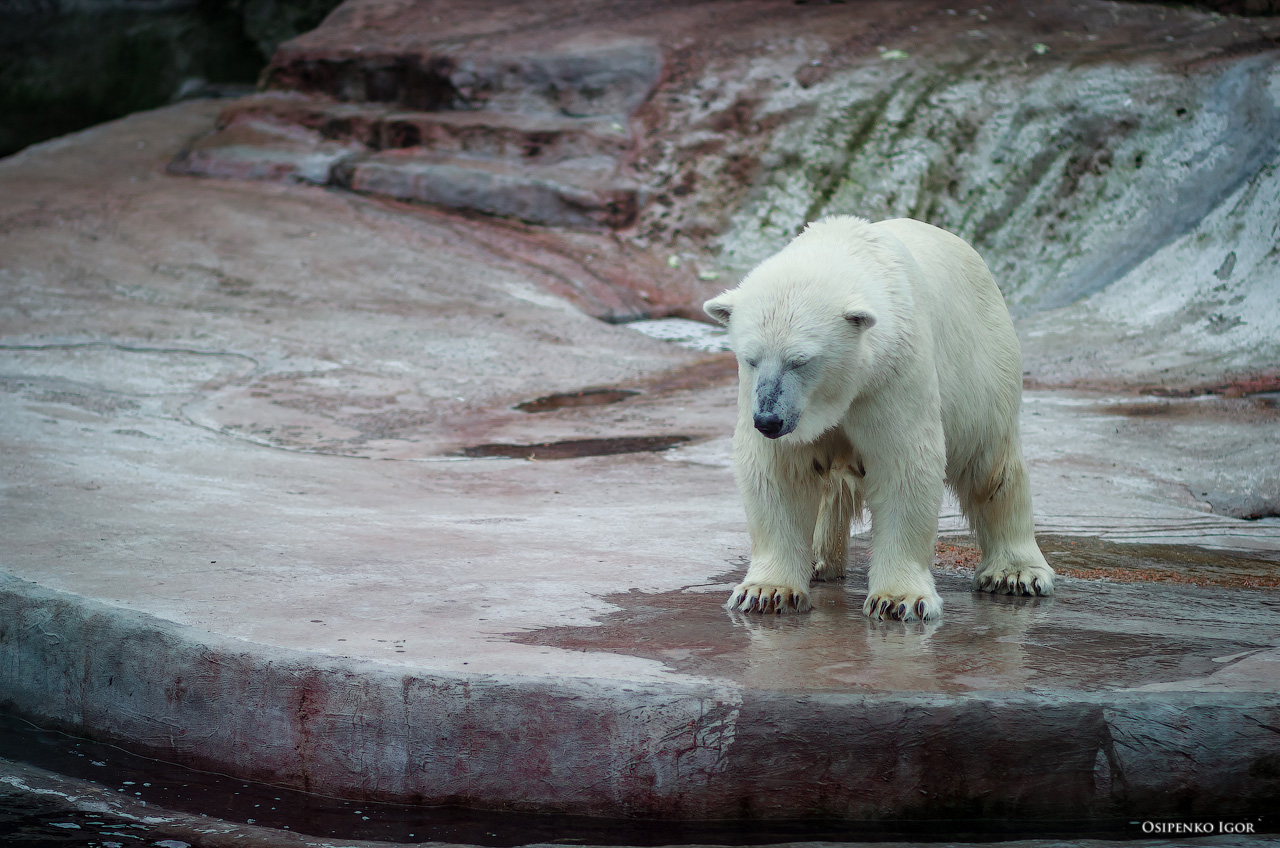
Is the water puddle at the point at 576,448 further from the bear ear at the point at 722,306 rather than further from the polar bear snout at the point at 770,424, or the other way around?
the polar bear snout at the point at 770,424

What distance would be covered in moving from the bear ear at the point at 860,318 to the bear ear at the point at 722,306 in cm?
32

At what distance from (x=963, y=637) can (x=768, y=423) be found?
A: 718mm

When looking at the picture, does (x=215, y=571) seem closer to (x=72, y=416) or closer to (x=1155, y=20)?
(x=72, y=416)

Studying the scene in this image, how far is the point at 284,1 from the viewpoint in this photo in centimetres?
1939

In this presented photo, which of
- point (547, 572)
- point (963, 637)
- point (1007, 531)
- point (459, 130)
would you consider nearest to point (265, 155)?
point (459, 130)

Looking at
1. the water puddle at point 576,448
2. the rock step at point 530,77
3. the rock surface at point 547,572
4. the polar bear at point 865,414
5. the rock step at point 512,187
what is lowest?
the water puddle at point 576,448

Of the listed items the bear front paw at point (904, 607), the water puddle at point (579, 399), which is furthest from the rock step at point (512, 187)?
the bear front paw at point (904, 607)

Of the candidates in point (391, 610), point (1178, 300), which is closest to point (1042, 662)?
point (391, 610)

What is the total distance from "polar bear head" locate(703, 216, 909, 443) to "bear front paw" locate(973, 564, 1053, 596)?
83 centimetres

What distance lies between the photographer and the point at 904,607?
3016mm

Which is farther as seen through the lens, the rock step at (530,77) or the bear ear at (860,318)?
the rock step at (530,77)

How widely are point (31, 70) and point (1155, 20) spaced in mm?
15424

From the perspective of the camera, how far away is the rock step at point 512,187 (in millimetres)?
12430

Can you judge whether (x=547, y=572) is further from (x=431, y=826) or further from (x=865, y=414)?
(x=431, y=826)
